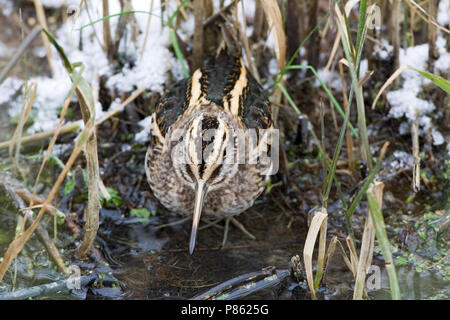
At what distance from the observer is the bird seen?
360 centimetres

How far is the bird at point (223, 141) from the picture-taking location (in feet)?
11.8

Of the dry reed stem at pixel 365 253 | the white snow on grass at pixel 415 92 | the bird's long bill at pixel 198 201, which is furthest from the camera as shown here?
the white snow on grass at pixel 415 92

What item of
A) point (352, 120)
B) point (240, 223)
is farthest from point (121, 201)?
point (352, 120)

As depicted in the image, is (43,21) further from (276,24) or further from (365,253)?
(365,253)

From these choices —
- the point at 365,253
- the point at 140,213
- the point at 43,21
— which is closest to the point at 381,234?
the point at 365,253

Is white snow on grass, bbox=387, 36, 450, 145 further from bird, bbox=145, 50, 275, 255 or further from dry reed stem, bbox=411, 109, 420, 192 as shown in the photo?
bird, bbox=145, 50, 275, 255

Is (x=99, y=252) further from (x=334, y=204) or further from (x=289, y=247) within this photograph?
(x=334, y=204)

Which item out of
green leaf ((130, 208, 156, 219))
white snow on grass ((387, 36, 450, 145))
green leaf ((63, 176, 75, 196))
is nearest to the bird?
green leaf ((130, 208, 156, 219))

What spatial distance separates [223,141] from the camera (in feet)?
11.4

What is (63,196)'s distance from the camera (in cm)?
415

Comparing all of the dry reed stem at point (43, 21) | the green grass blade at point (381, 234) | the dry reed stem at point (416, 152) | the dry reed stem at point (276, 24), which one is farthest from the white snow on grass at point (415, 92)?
the dry reed stem at point (43, 21)

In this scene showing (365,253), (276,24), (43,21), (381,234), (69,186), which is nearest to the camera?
(381,234)

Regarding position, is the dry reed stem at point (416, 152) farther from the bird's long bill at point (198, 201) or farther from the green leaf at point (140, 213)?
the green leaf at point (140, 213)

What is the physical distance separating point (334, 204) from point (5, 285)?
84.5 inches
